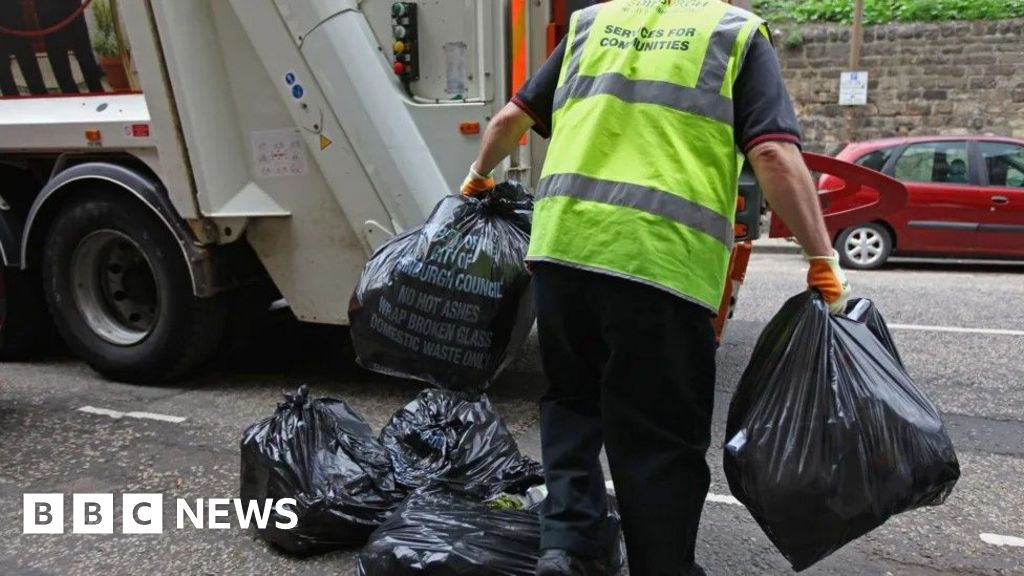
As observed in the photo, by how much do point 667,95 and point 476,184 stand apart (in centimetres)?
94

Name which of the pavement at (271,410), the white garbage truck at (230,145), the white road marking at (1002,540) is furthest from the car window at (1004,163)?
the white road marking at (1002,540)

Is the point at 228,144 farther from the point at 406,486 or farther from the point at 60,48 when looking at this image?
the point at 406,486

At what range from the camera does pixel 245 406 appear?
407 cm

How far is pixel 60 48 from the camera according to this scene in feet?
14.2

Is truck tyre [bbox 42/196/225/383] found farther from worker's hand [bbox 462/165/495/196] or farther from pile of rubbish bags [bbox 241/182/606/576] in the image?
worker's hand [bbox 462/165/495/196]

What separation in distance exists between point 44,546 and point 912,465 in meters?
2.52

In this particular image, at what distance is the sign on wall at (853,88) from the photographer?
1272cm

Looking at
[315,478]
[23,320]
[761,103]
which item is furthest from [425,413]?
[23,320]

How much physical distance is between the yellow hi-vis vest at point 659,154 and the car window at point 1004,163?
314 inches

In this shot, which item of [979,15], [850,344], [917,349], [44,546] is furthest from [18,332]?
[979,15]

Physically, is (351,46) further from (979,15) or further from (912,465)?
(979,15)

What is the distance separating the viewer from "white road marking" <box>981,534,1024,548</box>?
2.74 m

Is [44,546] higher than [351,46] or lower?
lower

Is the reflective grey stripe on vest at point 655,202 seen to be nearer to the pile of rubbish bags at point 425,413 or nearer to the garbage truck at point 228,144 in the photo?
the pile of rubbish bags at point 425,413
